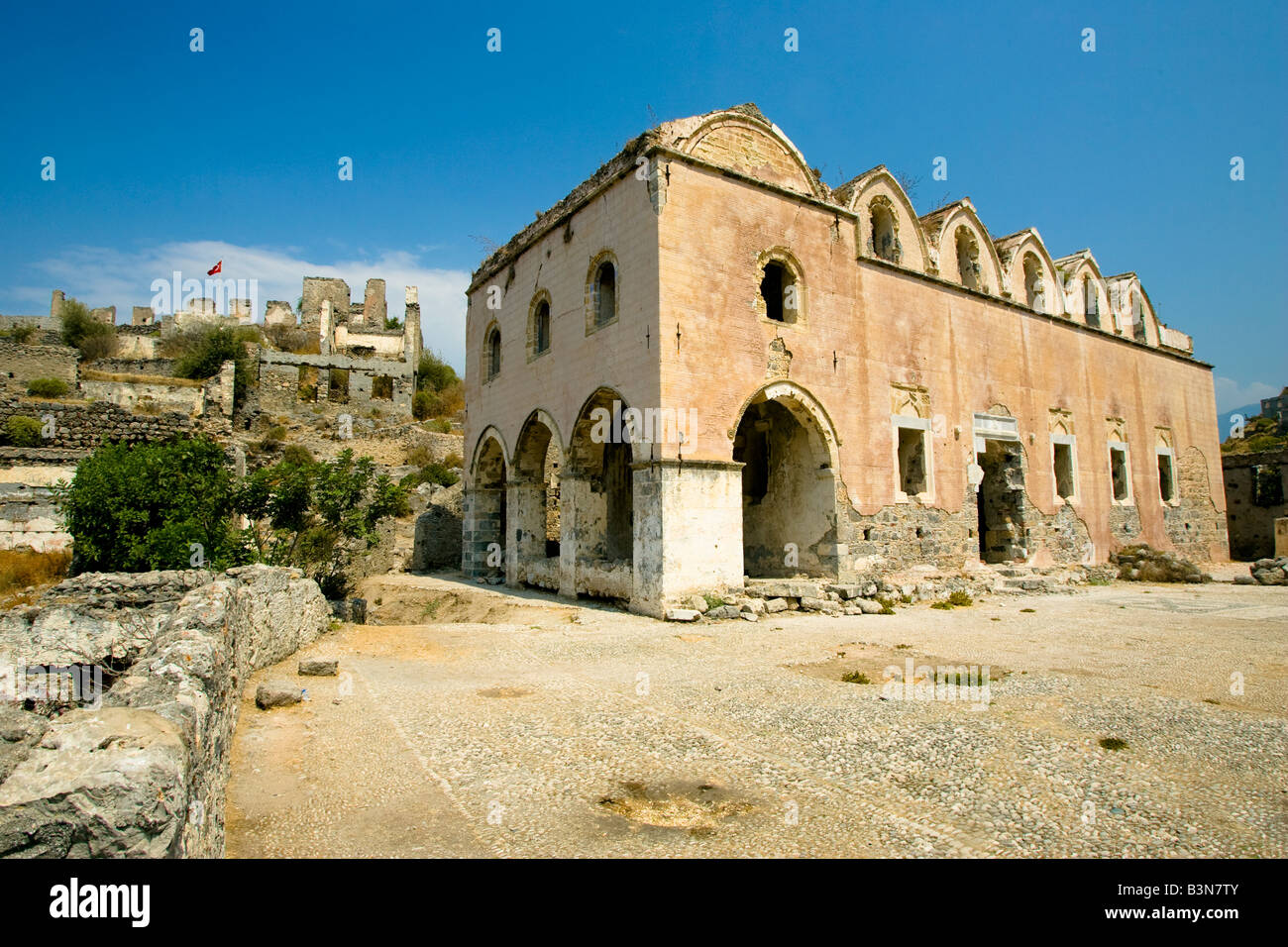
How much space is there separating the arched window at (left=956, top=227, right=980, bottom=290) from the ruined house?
23918 millimetres

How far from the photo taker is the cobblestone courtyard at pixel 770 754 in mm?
3211

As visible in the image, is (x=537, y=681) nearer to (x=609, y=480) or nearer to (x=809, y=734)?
(x=809, y=734)

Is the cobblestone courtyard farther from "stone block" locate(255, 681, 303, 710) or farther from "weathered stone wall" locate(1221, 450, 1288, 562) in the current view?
"weathered stone wall" locate(1221, 450, 1288, 562)

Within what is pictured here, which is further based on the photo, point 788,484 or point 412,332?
point 412,332

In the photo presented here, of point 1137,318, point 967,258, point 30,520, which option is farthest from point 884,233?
point 30,520

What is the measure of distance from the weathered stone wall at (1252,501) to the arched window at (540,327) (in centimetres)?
2551

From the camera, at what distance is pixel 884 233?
15797 millimetres

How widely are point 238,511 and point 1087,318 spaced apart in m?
22.6

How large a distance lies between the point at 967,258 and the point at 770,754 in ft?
54.9

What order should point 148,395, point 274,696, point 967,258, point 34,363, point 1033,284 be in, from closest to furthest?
point 274,696 → point 967,258 → point 1033,284 → point 148,395 → point 34,363

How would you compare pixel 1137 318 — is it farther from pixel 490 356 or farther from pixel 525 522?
pixel 525 522

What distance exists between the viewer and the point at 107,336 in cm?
3966

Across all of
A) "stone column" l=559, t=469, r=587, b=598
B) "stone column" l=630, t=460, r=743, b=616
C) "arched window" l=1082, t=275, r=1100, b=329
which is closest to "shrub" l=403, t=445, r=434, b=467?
"stone column" l=559, t=469, r=587, b=598
